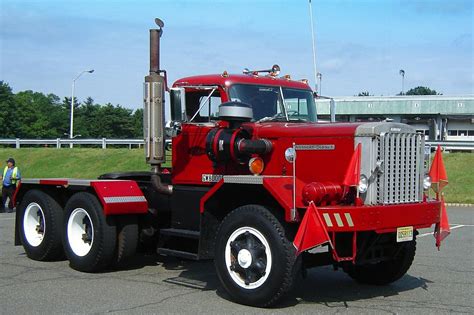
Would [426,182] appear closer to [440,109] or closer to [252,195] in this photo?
[252,195]

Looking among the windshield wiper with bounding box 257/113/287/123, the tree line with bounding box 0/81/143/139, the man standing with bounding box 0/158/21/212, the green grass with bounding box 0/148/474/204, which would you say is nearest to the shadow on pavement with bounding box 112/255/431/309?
the windshield wiper with bounding box 257/113/287/123

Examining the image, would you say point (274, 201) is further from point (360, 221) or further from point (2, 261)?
point (2, 261)

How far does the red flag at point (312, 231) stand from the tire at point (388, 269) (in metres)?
1.79

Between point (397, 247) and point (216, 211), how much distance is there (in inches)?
88.2

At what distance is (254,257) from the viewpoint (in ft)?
22.9

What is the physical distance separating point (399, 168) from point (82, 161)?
30252mm

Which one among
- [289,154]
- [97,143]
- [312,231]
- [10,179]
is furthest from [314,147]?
[97,143]

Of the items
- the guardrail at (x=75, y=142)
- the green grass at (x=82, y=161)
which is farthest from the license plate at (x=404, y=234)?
the guardrail at (x=75, y=142)

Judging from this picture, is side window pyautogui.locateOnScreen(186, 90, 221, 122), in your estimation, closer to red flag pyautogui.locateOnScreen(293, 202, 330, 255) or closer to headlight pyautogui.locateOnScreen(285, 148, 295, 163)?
headlight pyautogui.locateOnScreen(285, 148, 295, 163)

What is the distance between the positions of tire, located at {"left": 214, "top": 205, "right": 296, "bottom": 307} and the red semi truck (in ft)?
0.04

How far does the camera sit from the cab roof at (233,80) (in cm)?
849

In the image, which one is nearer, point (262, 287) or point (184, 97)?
point (262, 287)

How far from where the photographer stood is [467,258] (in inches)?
409

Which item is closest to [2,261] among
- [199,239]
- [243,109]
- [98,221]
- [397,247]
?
[98,221]
